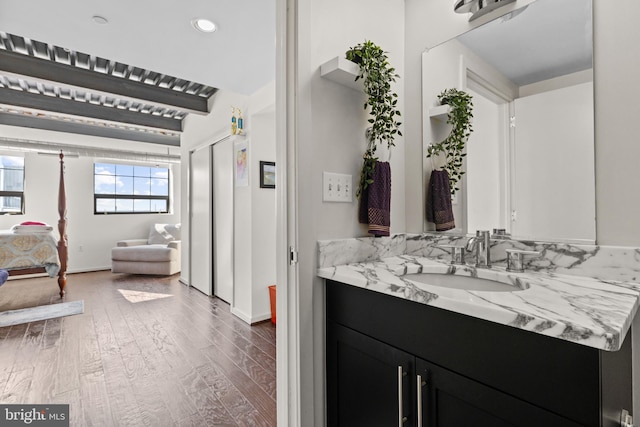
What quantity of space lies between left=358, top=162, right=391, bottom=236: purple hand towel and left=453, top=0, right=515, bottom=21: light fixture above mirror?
0.71 m

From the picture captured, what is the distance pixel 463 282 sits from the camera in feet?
4.00

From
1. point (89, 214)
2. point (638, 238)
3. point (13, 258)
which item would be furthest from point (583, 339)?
point (89, 214)

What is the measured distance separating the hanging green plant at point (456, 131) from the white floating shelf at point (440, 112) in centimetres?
1

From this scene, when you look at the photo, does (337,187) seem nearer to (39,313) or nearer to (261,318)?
(261,318)

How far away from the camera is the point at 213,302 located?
392 centimetres

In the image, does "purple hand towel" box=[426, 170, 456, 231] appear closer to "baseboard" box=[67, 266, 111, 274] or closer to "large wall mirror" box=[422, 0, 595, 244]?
"large wall mirror" box=[422, 0, 595, 244]

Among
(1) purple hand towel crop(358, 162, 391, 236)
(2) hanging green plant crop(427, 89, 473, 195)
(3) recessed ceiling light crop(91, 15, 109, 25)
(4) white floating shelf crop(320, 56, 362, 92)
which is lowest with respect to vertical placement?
(1) purple hand towel crop(358, 162, 391, 236)

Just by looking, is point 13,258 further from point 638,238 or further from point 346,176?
point 638,238

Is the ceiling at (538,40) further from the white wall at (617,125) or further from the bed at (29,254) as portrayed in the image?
the bed at (29,254)

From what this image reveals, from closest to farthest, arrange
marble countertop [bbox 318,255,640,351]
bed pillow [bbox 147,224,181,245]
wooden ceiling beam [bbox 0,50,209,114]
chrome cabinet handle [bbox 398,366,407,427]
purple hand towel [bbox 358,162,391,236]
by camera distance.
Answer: marble countertop [bbox 318,255,640,351], chrome cabinet handle [bbox 398,366,407,427], purple hand towel [bbox 358,162,391,236], wooden ceiling beam [bbox 0,50,209,114], bed pillow [bbox 147,224,181,245]

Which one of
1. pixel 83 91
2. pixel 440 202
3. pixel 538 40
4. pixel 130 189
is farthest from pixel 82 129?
pixel 538 40

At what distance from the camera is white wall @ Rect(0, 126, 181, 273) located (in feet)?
17.9

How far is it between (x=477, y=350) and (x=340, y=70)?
1.02 m

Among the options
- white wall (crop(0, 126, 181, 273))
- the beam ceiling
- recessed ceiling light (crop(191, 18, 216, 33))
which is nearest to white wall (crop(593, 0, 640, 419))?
recessed ceiling light (crop(191, 18, 216, 33))
